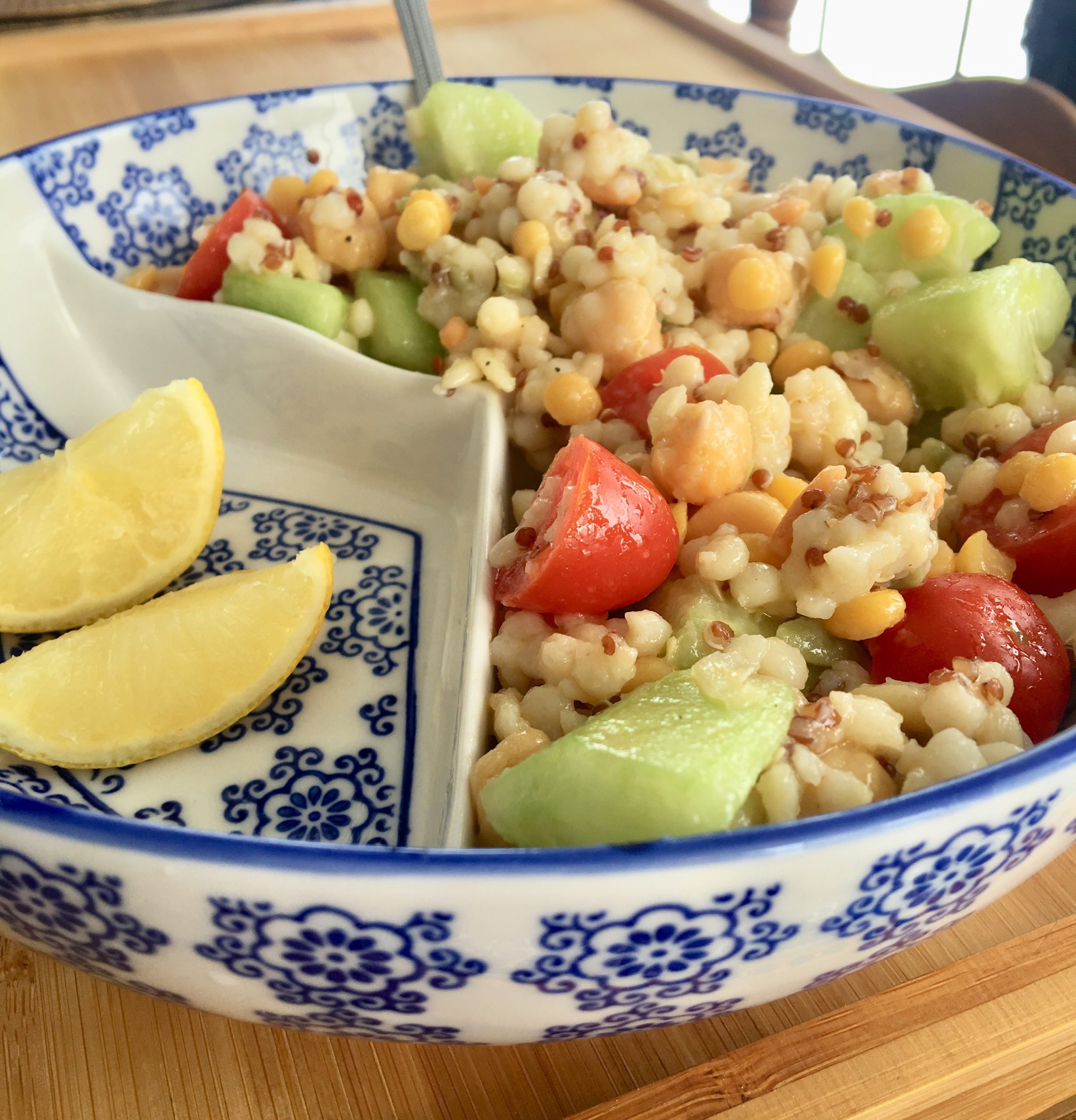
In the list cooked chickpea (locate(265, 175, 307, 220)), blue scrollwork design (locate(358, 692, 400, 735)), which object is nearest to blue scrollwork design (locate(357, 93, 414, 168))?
cooked chickpea (locate(265, 175, 307, 220))

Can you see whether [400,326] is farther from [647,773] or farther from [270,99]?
[647,773]

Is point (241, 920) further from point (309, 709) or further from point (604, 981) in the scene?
point (309, 709)

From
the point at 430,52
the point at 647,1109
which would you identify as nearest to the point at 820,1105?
the point at 647,1109

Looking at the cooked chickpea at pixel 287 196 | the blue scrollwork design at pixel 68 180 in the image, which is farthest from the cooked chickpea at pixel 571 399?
the blue scrollwork design at pixel 68 180

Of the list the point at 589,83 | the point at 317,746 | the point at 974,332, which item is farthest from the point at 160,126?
the point at 974,332

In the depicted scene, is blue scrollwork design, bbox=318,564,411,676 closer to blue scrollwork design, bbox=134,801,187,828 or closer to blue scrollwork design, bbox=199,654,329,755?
blue scrollwork design, bbox=199,654,329,755

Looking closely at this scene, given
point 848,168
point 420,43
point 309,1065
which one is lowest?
point 309,1065

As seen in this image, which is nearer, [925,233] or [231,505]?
[925,233]
